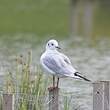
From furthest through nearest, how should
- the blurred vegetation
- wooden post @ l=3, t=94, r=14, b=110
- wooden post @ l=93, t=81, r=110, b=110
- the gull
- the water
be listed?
the blurred vegetation, the water, the gull, wooden post @ l=93, t=81, r=110, b=110, wooden post @ l=3, t=94, r=14, b=110

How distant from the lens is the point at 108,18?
2627cm

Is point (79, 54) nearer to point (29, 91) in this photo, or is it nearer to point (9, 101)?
point (29, 91)

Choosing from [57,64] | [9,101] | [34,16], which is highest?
[34,16]

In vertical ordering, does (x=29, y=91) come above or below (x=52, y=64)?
below

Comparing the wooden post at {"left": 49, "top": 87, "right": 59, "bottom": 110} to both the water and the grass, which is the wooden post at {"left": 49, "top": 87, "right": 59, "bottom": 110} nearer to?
the grass

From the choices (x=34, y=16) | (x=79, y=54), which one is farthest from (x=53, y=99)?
(x=34, y=16)

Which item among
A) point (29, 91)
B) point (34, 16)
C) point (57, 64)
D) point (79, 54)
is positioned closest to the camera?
point (57, 64)

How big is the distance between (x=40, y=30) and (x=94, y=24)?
3250mm

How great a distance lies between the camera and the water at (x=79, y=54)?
955 cm

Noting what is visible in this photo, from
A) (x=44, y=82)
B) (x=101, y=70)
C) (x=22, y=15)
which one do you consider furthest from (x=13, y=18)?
(x=44, y=82)

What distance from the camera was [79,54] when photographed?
15984 millimetres

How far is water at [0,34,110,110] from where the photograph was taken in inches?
376

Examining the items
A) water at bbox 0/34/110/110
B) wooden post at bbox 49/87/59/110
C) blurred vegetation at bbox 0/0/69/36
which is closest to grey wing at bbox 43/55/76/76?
wooden post at bbox 49/87/59/110

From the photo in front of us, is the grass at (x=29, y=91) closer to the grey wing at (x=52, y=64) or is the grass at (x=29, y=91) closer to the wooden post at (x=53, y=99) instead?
the wooden post at (x=53, y=99)
